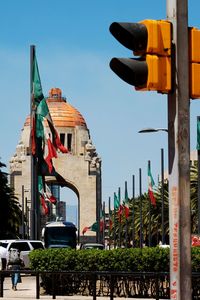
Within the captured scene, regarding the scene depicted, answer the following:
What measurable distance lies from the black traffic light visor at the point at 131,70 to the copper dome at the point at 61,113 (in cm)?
16108

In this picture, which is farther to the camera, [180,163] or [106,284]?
[106,284]

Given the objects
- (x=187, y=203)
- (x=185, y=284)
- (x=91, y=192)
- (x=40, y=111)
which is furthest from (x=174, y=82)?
(x=91, y=192)

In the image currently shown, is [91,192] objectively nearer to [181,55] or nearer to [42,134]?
[42,134]

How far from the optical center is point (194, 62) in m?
9.27

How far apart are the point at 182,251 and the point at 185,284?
1.10 ft

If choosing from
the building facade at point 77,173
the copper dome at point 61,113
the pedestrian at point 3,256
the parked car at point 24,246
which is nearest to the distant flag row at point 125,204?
the building facade at point 77,173

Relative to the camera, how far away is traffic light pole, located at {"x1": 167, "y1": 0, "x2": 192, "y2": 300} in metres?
9.09

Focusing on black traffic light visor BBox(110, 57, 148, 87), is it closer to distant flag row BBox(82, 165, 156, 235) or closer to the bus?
the bus

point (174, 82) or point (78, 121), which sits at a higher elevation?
point (78, 121)

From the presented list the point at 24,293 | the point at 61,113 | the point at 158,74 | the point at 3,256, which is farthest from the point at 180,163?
the point at 61,113

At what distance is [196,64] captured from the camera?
9266 millimetres

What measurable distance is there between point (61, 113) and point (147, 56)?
169 meters

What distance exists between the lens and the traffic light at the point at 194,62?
9.18 m

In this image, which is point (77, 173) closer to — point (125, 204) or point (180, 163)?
point (125, 204)
